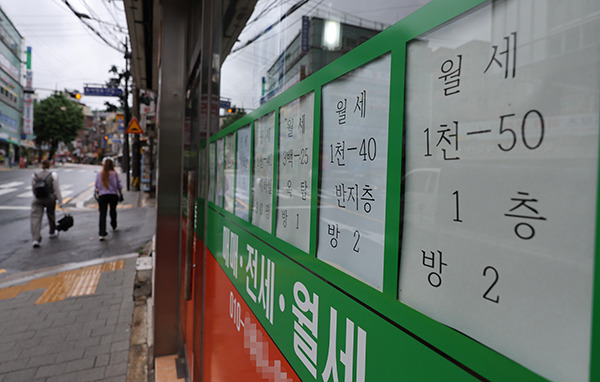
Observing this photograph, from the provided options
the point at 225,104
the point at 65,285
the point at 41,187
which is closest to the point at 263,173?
the point at 225,104

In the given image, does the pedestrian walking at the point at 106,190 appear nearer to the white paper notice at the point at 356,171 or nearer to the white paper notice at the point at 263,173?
the white paper notice at the point at 263,173

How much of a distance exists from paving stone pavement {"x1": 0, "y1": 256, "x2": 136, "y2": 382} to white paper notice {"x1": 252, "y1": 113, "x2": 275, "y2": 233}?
97.3 inches

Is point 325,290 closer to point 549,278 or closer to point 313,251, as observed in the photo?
point 313,251

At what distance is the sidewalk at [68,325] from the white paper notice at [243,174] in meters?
2.29

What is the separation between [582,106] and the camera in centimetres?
37

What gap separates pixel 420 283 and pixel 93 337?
386 centimetres

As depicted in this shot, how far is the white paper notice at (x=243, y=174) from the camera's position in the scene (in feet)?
4.57

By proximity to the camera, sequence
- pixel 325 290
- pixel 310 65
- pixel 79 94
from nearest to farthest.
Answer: pixel 325 290
pixel 310 65
pixel 79 94

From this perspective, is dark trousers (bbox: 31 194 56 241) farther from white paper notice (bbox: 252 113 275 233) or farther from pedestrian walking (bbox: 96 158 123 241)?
white paper notice (bbox: 252 113 275 233)

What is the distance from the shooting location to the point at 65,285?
4.82 meters

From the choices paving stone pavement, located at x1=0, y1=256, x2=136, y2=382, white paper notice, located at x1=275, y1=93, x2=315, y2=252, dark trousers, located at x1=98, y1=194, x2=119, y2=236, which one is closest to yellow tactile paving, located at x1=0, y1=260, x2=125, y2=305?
paving stone pavement, located at x1=0, y1=256, x2=136, y2=382

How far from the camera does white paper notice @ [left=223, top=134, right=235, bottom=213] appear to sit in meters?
1.60

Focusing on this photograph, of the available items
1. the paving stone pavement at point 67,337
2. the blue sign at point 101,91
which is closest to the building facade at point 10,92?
the blue sign at point 101,91

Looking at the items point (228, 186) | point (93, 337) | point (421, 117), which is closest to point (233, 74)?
point (228, 186)
